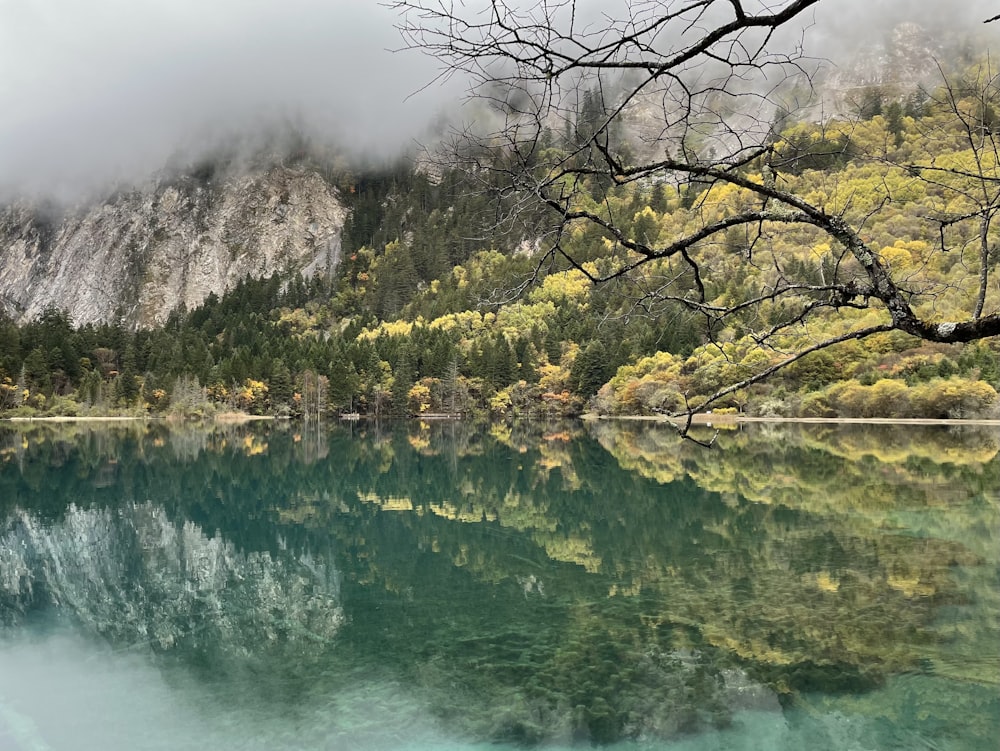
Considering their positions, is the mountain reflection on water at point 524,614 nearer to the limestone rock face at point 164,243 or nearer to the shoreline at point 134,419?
the shoreline at point 134,419

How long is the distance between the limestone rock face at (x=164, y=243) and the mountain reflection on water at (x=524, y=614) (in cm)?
13245

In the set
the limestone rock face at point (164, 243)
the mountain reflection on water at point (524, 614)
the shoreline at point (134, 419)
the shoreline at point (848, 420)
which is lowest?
the shoreline at point (134, 419)

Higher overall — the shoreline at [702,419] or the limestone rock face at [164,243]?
the limestone rock face at [164,243]

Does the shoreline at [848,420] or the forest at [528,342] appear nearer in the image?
the forest at [528,342]

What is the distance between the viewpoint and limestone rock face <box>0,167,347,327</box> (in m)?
144

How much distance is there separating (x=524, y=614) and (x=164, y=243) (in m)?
163

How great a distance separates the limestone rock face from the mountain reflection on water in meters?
132

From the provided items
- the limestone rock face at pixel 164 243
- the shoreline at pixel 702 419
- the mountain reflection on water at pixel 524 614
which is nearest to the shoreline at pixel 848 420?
the shoreline at pixel 702 419

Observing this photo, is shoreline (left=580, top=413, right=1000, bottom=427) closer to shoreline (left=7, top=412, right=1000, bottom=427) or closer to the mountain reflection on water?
shoreline (left=7, top=412, right=1000, bottom=427)


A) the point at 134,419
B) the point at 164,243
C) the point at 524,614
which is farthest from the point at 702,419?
the point at 164,243

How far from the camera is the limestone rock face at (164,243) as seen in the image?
144 metres

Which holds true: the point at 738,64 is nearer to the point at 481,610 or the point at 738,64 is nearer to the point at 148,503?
the point at 481,610

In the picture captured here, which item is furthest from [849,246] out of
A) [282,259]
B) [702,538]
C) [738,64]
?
[282,259]

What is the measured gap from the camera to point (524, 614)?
802 centimetres
